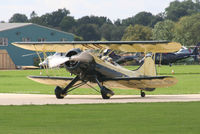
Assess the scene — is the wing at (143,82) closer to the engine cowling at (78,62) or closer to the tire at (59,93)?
the engine cowling at (78,62)

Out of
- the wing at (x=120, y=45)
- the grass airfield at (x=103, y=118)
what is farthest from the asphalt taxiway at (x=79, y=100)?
the wing at (x=120, y=45)

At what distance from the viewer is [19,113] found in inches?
681

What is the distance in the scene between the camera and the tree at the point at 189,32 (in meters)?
149

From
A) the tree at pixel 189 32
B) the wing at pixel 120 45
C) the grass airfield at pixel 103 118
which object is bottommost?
the tree at pixel 189 32

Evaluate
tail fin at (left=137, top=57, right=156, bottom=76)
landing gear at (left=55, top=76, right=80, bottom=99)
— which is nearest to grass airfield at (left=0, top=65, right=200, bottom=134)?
landing gear at (left=55, top=76, right=80, bottom=99)

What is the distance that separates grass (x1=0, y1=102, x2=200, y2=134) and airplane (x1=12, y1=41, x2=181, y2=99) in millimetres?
3581

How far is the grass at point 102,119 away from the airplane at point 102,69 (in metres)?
3.58

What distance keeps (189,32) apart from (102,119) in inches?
5663

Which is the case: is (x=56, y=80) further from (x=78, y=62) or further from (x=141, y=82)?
(x=141, y=82)

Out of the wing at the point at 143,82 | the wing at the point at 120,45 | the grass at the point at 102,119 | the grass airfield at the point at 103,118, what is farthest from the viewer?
the wing at the point at 120,45

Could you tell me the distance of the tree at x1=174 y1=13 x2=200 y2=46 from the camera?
149 m

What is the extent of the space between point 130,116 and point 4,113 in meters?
3.85

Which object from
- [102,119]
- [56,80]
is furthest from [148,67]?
[102,119]

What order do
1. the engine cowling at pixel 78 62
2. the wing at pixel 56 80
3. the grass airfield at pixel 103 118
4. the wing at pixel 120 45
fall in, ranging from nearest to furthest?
the grass airfield at pixel 103 118
the engine cowling at pixel 78 62
the wing at pixel 120 45
the wing at pixel 56 80
